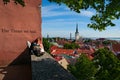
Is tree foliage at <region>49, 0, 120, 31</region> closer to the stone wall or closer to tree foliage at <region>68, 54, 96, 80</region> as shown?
the stone wall

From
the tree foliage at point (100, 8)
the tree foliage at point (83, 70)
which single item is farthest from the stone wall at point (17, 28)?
the tree foliage at point (83, 70)

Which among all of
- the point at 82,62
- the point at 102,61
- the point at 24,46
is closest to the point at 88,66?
the point at 82,62

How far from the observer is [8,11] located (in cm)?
900

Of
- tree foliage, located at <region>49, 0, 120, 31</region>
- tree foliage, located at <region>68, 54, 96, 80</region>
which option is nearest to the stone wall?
tree foliage, located at <region>49, 0, 120, 31</region>

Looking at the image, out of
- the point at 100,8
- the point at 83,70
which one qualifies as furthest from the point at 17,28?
the point at 83,70

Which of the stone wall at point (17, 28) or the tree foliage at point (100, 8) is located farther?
the stone wall at point (17, 28)

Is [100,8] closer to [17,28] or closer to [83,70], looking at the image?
[17,28]

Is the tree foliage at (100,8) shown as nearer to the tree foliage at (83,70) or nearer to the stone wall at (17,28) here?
the stone wall at (17,28)

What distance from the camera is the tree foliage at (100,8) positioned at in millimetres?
6836

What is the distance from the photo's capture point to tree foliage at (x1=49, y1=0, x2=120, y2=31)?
22.4ft

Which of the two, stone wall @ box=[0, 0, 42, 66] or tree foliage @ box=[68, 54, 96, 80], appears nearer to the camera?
stone wall @ box=[0, 0, 42, 66]

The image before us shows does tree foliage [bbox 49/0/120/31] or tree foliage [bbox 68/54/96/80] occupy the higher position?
tree foliage [bbox 49/0/120/31]

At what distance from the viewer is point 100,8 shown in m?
7.29

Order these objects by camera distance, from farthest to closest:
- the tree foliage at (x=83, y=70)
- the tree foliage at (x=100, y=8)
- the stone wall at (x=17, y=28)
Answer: the tree foliage at (x=83, y=70) → the stone wall at (x=17, y=28) → the tree foliage at (x=100, y=8)
